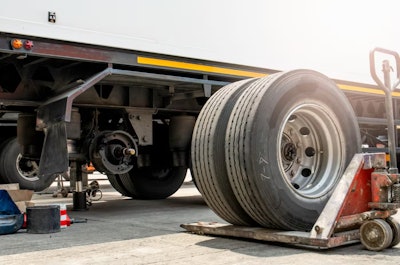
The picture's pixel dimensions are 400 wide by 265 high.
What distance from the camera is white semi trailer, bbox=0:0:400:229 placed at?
397 centimetres

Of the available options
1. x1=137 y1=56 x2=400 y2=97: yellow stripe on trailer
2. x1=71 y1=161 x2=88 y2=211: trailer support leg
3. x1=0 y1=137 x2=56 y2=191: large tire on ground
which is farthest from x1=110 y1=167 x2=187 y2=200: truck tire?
x1=137 y1=56 x2=400 y2=97: yellow stripe on trailer

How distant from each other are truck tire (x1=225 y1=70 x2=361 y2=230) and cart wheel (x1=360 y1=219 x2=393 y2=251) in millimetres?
480

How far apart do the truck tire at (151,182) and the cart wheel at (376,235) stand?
4.64m

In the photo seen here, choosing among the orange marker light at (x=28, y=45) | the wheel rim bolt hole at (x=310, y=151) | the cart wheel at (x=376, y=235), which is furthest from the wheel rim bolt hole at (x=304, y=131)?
the orange marker light at (x=28, y=45)

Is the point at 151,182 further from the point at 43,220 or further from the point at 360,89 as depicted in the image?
the point at 43,220

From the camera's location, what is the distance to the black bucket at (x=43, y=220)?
15.5 ft

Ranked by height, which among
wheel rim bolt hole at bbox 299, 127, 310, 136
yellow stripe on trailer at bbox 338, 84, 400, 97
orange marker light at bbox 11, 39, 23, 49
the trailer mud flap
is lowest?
the trailer mud flap

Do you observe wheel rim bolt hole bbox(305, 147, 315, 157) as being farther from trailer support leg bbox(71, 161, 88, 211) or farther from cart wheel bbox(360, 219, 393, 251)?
trailer support leg bbox(71, 161, 88, 211)

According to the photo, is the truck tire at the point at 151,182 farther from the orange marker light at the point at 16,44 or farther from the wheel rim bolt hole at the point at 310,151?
the wheel rim bolt hole at the point at 310,151

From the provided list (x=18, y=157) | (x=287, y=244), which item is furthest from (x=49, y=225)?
(x=18, y=157)

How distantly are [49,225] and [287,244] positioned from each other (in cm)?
216

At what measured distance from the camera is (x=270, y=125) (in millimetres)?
3906

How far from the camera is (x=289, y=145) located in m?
4.47

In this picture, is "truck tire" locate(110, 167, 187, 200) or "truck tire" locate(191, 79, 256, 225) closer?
"truck tire" locate(191, 79, 256, 225)
